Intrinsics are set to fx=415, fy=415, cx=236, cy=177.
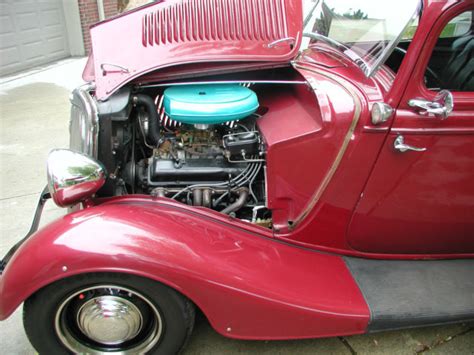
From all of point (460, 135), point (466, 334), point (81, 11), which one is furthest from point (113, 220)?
point (81, 11)

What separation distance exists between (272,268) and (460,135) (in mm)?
1111

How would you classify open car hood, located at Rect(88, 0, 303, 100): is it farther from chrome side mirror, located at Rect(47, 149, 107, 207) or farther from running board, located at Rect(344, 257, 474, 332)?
running board, located at Rect(344, 257, 474, 332)

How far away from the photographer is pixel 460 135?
200cm

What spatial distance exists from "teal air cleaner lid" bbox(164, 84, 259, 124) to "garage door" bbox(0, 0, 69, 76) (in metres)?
→ 6.66

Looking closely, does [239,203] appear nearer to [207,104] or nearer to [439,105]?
[207,104]

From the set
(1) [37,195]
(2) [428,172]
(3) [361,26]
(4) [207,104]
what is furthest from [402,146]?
(1) [37,195]

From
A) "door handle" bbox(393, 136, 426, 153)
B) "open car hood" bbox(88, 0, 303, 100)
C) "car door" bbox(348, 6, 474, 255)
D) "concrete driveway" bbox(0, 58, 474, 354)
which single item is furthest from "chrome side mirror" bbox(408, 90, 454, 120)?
"concrete driveway" bbox(0, 58, 474, 354)

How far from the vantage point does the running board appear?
1.99m

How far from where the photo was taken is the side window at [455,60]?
7.55ft

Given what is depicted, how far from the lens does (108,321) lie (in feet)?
6.48

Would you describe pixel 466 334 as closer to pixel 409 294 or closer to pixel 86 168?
pixel 409 294

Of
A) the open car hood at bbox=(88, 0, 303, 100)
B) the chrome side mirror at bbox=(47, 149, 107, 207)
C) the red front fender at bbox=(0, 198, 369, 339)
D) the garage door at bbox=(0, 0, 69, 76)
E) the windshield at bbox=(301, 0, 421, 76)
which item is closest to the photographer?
the red front fender at bbox=(0, 198, 369, 339)

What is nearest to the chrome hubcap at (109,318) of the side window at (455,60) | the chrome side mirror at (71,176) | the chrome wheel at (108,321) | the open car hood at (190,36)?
the chrome wheel at (108,321)

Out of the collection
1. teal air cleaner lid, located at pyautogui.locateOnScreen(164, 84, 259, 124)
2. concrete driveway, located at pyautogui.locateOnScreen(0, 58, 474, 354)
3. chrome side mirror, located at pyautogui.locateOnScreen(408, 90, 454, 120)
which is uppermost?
chrome side mirror, located at pyautogui.locateOnScreen(408, 90, 454, 120)
